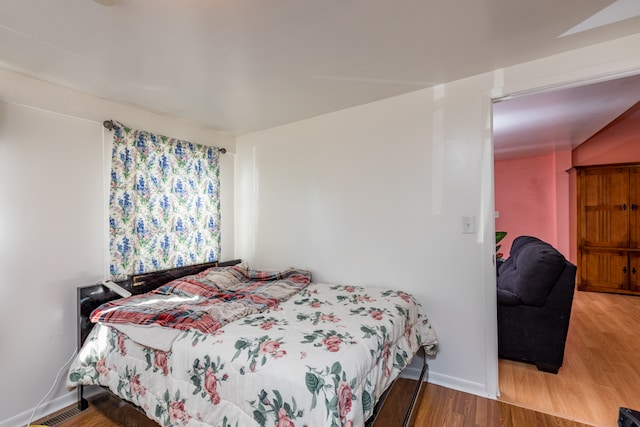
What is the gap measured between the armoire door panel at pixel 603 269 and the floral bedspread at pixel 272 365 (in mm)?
4299

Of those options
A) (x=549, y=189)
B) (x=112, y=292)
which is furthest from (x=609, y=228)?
(x=112, y=292)

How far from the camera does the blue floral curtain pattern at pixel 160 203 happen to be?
237cm

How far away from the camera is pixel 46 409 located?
6.66ft

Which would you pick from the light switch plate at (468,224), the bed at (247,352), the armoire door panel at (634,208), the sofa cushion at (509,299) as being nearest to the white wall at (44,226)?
the bed at (247,352)

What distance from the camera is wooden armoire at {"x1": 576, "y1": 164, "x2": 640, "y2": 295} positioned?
4371mm

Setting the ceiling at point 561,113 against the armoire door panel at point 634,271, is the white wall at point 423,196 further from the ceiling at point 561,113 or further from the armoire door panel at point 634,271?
the armoire door panel at point 634,271

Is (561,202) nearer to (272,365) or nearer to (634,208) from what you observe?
(634,208)

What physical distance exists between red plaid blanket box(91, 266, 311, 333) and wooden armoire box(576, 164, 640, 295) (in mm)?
4663

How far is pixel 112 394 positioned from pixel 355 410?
64.1 inches

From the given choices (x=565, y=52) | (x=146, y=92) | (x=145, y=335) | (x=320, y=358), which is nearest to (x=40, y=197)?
(x=146, y=92)

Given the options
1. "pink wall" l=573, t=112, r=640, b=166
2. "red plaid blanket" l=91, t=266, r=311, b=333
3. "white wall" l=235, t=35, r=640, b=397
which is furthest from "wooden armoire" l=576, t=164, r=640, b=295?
"red plaid blanket" l=91, t=266, r=311, b=333

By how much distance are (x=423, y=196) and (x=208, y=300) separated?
178 centimetres

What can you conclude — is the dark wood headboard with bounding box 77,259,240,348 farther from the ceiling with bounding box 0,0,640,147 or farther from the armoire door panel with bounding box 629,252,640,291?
the armoire door panel with bounding box 629,252,640,291

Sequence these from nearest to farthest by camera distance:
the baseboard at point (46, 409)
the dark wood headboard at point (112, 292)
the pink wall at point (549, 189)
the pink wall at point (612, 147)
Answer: the baseboard at point (46, 409) < the dark wood headboard at point (112, 292) < the pink wall at point (612, 147) < the pink wall at point (549, 189)
